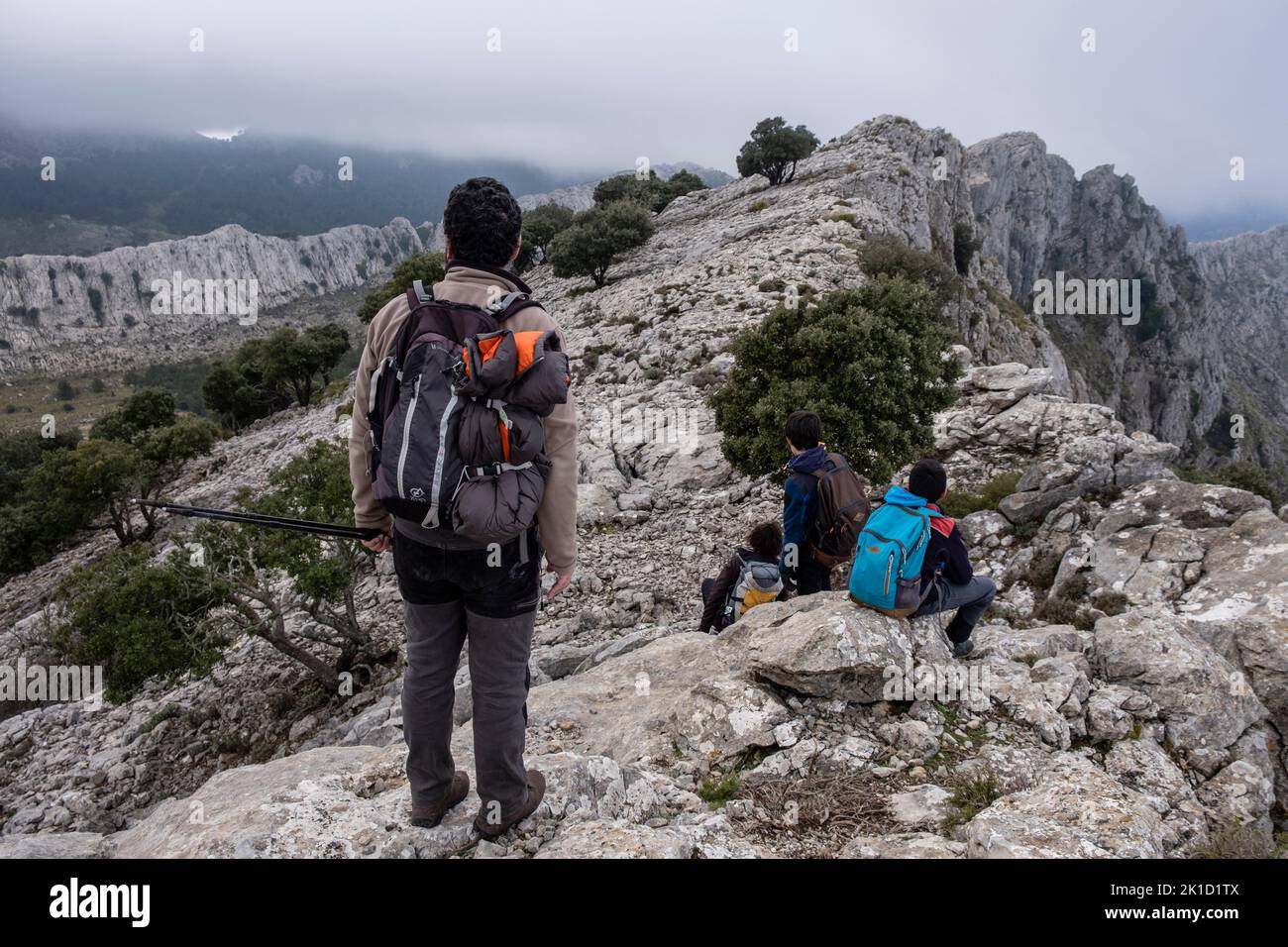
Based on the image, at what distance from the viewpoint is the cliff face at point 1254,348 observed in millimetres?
102312

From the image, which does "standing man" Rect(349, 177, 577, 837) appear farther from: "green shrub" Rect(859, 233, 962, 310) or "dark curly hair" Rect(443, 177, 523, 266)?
"green shrub" Rect(859, 233, 962, 310)

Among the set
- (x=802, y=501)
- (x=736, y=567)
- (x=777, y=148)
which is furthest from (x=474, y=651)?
(x=777, y=148)

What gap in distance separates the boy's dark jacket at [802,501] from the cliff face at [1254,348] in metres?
116

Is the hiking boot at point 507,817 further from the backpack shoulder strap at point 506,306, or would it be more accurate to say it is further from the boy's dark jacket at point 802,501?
the boy's dark jacket at point 802,501

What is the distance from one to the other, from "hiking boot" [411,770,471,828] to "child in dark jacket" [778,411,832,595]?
4079mm

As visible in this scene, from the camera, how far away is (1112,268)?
126000 millimetres

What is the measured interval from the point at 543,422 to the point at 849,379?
25.8 feet

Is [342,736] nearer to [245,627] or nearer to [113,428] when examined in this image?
[245,627]

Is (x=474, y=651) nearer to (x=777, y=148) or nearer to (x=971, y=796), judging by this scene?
(x=971, y=796)

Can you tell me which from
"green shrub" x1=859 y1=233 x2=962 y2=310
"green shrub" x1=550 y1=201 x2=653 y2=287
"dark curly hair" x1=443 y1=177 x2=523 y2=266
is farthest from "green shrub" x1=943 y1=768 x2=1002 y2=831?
"green shrub" x1=550 y1=201 x2=653 y2=287

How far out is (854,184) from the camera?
38281 millimetres

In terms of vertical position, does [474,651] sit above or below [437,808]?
above

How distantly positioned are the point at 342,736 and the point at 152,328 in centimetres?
16058
